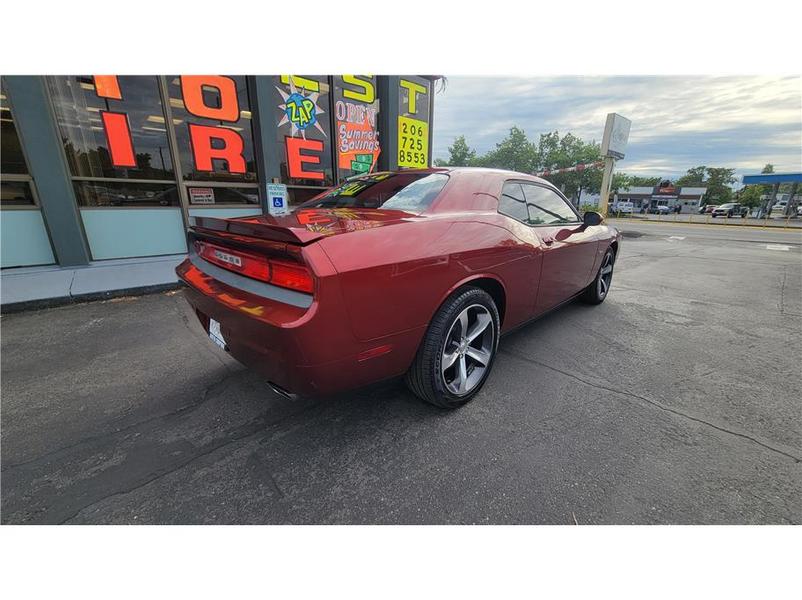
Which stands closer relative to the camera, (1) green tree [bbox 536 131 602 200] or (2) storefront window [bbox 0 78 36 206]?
(2) storefront window [bbox 0 78 36 206]

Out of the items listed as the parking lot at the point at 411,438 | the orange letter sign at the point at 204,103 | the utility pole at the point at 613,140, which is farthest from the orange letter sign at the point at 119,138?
the utility pole at the point at 613,140

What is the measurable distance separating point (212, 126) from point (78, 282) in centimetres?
346

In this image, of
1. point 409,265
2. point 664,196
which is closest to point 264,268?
point 409,265

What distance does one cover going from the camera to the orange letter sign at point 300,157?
24.4 feet

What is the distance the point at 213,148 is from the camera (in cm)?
652

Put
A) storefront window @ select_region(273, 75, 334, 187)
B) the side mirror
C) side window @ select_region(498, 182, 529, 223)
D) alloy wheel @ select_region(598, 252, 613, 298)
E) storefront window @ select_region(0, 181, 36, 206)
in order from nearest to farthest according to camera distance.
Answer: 1. side window @ select_region(498, 182, 529, 223)
2. the side mirror
3. alloy wheel @ select_region(598, 252, 613, 298)
4. storefront window @ select_region(0, 181, 36, 206)
5. storefront window @ select_region(273, 75, 334, 187)

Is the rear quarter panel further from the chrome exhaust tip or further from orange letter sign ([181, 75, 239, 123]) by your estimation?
orange letter sign ([181, 75, 239, 123])

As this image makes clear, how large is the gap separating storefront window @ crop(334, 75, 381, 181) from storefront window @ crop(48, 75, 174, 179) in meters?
3.49

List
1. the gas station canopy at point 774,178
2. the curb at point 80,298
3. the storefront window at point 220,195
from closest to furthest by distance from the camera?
the curb at point 80,298 → the storefront window at point 220,195 → the gas station canopy at point 774,178

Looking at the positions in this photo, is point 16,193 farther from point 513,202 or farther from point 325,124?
point 513,202

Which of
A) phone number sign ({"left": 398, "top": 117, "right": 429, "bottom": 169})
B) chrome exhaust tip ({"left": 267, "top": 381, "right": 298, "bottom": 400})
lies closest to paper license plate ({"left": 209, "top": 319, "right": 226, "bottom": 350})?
chrome exhaust tip ({"left": 267, "top": 381, "right": 298, "bottom": 400})

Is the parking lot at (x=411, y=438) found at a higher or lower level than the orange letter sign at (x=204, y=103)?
lower

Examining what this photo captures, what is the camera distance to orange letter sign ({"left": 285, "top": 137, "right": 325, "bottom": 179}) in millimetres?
7451

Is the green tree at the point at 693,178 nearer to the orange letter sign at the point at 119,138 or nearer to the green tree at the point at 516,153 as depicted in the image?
the green tree at the point at 516,153
